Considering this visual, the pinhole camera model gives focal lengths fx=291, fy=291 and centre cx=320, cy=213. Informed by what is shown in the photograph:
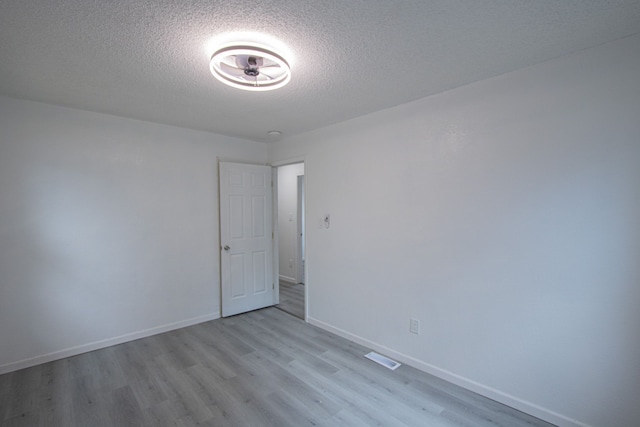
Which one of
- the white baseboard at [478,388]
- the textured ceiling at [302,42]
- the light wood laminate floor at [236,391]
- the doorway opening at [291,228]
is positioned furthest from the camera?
the doorway opening at [291,228]

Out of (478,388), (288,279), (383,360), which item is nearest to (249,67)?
(383,360)

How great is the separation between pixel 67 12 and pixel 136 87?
0.92m

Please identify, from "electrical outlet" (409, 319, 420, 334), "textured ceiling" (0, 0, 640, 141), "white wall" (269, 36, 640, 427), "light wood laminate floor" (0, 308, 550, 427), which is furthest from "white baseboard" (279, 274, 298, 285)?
"textured ceiling" (0, 0, 640, 141)

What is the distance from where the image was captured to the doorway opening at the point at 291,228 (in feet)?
18.3

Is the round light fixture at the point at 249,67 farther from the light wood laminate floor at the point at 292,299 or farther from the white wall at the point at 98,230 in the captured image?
the light wood laminate floor at the point at 292,299

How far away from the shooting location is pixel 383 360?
280cm

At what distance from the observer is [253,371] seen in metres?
2.62

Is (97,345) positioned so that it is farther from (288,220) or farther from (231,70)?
(288,220)

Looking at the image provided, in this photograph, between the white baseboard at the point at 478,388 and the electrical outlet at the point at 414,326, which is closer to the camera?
the white baseboard at the point at 478,388

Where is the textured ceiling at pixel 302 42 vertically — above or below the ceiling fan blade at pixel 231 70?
below

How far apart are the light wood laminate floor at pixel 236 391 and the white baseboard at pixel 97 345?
2.6 inches

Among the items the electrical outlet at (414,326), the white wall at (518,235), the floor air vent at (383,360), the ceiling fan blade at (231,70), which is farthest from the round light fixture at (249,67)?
the floor air vent at (383,360)

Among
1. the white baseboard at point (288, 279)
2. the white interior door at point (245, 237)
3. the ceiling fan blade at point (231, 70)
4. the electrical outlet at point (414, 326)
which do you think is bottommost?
the white baseboard at point (288, 279)

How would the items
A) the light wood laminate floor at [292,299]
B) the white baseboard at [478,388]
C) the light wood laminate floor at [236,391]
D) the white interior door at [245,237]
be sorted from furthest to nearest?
the light wood laminate floor at [292,299] → the white interior door at [245,237] → the light wood laminate floor at [236,391] → the white baseboard at [478,388]
